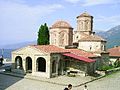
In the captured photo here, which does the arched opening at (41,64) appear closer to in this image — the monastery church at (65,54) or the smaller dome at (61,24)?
the monastery church at (65,54)

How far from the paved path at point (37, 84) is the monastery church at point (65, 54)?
3.60 m

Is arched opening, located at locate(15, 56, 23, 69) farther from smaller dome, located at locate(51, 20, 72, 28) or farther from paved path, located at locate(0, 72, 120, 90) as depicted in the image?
smaller dome, located at locate(51, 20, 72, 28)

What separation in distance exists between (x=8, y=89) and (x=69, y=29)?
2113 centimetres

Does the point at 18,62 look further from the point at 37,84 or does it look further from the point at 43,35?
the point at 37,84

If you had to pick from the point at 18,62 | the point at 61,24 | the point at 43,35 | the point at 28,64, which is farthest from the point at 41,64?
the point at 61,24

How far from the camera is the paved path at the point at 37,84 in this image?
30.2 m

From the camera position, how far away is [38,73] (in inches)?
1489

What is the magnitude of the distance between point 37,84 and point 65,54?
869 cm

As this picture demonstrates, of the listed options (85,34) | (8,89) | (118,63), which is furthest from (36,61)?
(118,63)

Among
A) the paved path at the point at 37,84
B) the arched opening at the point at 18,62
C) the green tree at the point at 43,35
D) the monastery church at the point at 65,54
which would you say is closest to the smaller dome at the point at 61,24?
the monastery church at the point at 65,54

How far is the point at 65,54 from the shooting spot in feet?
130

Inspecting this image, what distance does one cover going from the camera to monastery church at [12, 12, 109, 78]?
126 ft

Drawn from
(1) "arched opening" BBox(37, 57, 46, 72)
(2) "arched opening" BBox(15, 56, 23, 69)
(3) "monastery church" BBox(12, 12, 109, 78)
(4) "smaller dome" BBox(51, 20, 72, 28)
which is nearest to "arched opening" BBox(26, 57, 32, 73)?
(3) "monastery church" BBox(12, 12, 109, 78)

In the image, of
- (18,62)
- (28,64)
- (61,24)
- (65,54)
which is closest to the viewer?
(65,54)
